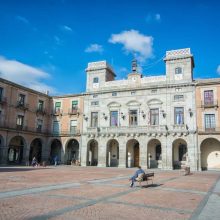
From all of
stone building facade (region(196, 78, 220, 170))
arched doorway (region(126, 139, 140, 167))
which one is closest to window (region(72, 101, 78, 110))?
arched doorway (region(126, 139, 140, 167))

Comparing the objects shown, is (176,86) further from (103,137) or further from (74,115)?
(74,115)

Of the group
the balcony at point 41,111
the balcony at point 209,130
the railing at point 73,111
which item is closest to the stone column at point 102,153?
the railing at point 73,111

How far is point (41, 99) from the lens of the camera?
45.9 meters

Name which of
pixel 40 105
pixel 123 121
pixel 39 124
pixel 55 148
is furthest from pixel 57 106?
pixel 123 121

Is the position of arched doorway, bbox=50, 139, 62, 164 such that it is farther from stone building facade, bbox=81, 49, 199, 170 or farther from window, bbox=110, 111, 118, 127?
window, bbox=110, 111, 118, 127

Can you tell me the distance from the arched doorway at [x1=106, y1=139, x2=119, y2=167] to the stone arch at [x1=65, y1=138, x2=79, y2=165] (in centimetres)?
710

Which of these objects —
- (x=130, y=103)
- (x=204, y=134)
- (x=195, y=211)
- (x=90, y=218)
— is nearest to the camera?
(x=90, y=218)

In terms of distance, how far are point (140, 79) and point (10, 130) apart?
21.1 m

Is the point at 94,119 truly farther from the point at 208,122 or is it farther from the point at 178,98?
the point at 208,122

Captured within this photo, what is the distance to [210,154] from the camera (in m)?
36.4

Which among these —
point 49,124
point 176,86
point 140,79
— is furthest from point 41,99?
point 176,86

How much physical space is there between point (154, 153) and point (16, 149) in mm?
22780

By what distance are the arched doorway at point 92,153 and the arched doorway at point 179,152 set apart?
12970 millimetres

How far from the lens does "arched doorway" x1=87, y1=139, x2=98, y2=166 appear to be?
142 feet
